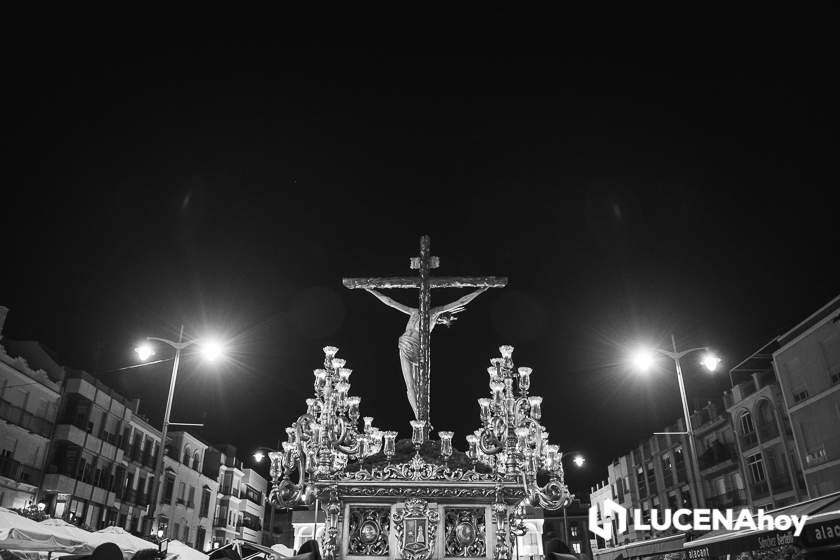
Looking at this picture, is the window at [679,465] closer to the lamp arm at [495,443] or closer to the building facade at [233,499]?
the building facade at [233,499]

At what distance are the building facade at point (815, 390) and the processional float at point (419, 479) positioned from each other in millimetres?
23723

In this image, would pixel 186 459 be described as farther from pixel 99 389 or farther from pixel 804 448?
pixel 804 448

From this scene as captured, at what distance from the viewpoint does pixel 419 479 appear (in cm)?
768

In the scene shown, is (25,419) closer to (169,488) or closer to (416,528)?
(169,488)

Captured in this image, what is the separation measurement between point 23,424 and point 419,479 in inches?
1120

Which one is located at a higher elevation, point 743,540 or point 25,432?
point 25,432

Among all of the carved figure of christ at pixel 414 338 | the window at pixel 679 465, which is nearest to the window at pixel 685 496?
the window at pixel 679 465

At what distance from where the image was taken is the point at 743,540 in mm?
10656

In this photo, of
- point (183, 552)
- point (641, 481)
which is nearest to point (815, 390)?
point (183, 552)

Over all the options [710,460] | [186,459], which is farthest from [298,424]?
[186,459]

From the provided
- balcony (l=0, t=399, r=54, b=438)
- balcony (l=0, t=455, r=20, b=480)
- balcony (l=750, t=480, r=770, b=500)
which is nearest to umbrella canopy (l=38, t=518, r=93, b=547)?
balcony (l=0, t=455, r=20, b=480)

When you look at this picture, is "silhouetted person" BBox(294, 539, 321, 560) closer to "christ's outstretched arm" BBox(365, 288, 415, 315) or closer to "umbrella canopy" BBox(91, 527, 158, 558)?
"christ's outstretched arm" BBox(365, 288, 415, 315)

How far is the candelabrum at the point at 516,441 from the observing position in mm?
8109

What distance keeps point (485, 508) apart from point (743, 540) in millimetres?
5727
